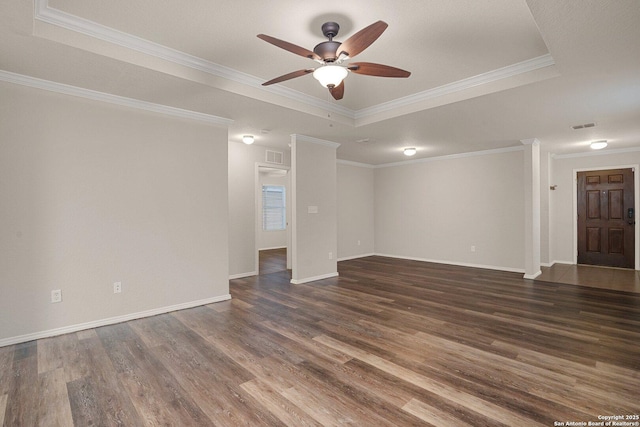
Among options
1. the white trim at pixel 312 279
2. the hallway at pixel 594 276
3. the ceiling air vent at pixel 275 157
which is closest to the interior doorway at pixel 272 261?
the white trim at pixel 312 279

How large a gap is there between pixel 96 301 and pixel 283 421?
2712 millimetres

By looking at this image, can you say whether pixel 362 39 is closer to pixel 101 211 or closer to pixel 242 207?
pixel 101 211

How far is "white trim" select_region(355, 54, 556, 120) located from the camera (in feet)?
9.91

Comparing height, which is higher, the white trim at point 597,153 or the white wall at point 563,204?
the white trim at point 597,153

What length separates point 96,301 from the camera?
11.1 ft

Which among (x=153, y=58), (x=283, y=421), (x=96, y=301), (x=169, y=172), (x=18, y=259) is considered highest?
(x=153, y=58)

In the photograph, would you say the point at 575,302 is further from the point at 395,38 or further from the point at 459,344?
the point at 395,38

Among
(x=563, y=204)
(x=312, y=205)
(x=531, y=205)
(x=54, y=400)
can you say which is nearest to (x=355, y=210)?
(x=312, y=205)

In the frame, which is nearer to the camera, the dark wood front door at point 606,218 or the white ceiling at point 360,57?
the white ceiling at point 360,57

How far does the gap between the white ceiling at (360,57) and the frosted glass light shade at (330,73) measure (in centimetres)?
39

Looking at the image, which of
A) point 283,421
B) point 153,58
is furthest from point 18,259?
point 283,421

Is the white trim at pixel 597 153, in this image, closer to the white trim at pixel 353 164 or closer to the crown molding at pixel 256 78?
the white trim at pixel 353 164

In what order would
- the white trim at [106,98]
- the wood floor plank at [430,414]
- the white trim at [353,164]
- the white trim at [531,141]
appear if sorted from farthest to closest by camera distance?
the white trim at [353,164], the white trim at [531,141], the white trim at [106,98], the wood floor plank at [430,414]

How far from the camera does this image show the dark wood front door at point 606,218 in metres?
6.43
